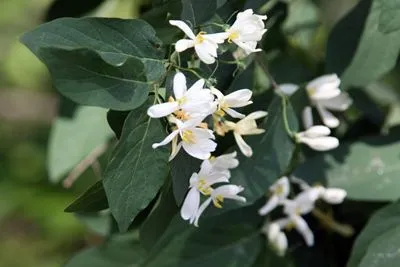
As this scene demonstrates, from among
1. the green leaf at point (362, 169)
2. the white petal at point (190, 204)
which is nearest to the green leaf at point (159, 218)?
the white petal at point (190, 204)

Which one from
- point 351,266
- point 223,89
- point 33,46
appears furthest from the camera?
point 351,266

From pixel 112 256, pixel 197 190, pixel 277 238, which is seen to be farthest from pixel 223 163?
pixel 112 256

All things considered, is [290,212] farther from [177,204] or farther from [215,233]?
[177,204]

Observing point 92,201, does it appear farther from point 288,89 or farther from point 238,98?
point 288,89

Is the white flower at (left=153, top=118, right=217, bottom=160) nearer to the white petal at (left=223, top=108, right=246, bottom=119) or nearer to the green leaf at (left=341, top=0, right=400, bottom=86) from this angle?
the white petal at (left=223, top=108, right=246, bottom=119)

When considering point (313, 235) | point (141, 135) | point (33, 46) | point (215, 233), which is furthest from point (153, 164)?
point (313, 235)

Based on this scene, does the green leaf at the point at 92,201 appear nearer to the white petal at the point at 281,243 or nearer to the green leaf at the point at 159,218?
the green leaf at the point at 159,218
